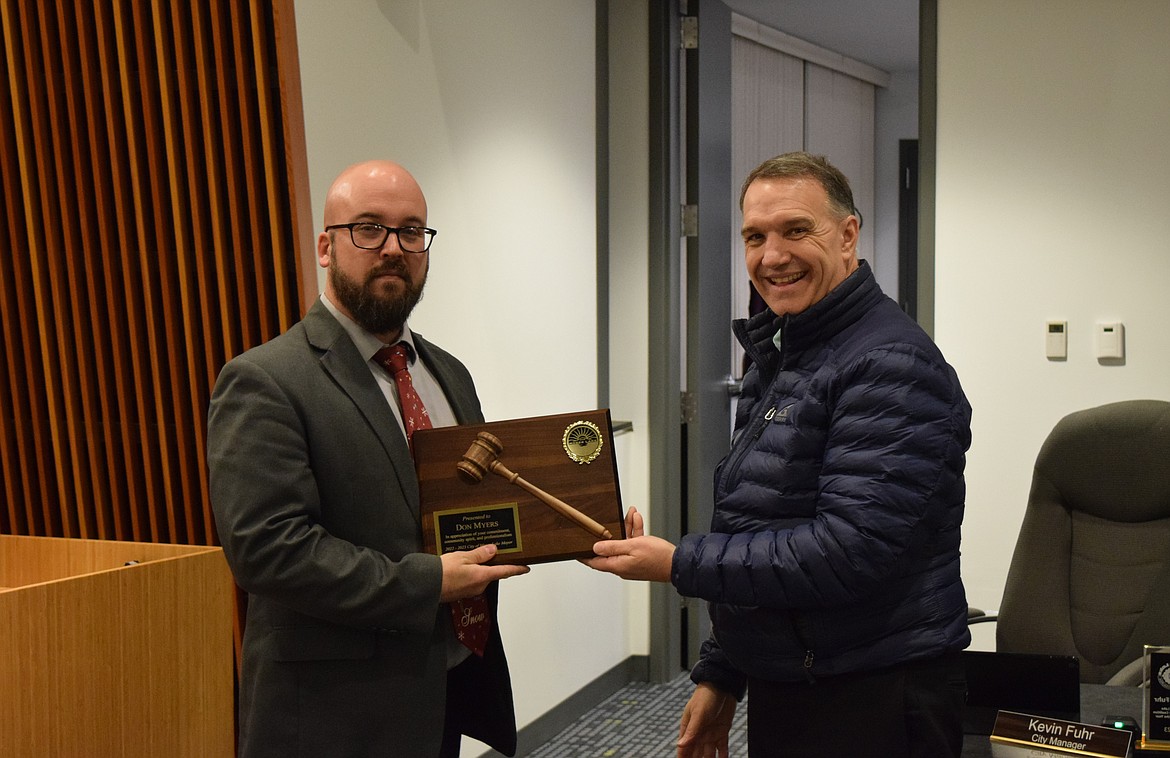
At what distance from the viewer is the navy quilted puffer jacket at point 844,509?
1756 millimetres

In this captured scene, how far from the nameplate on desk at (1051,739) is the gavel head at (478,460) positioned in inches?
36.8

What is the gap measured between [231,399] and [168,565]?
0.55m

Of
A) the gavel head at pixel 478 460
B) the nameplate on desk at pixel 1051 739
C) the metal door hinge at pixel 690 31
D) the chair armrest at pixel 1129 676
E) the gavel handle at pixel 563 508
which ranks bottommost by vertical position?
the chair armrest at pixel 1129 676

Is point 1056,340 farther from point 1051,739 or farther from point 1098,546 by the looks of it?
point 1051,739

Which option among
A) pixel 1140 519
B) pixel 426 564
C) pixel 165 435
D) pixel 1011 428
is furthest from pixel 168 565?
pixel 1011 428

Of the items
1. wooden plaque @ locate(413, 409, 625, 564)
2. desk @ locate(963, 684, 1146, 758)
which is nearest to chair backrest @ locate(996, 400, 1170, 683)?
desk @ locate(963, 684, 1146, 758)

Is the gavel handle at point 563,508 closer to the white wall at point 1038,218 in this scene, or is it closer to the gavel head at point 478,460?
the gavel head at point 478,460

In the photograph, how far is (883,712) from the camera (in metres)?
1.84

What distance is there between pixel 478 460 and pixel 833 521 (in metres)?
0.63

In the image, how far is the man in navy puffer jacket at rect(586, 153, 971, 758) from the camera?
5.78ft

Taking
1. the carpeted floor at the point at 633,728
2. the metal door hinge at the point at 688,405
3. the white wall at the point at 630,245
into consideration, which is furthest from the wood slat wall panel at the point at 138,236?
the metal door hinge at the point at 688,405

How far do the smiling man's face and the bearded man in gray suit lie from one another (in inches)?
25.4

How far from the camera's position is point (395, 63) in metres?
3.25

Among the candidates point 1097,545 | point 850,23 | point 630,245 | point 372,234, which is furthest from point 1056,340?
point 850,23
